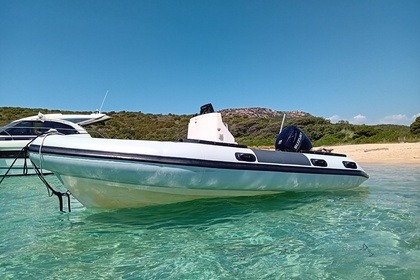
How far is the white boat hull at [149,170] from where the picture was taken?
4.42 metres

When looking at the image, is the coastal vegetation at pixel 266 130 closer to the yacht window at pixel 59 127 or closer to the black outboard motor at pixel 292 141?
the yacht window at pixel 59 127

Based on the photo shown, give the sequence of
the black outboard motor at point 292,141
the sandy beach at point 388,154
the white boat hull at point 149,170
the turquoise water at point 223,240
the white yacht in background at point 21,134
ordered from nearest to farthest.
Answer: the turquoise water at point 223,240
the white boat hull at point 149,170
the black outboard motor at point 292,141
the white yacht in background at point 21,134
the sandy beach at point 388,154

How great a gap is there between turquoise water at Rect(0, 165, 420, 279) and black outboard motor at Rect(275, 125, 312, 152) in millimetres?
866

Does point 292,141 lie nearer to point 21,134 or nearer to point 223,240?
point 223,240

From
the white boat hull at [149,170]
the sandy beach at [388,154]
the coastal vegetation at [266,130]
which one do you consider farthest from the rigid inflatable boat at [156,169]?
the sandy beach at [388,154]

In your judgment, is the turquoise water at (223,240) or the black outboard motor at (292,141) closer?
the turquoise water at (223,240)

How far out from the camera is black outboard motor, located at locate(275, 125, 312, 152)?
625 centimetres

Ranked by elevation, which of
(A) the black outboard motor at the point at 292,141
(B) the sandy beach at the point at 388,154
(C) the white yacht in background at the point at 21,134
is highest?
(C) the white yacht in background at the point at 21,134

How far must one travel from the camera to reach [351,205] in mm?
5371

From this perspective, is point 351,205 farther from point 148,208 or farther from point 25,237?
point 25,237

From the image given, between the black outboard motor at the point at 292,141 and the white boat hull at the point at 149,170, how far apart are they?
91 cm

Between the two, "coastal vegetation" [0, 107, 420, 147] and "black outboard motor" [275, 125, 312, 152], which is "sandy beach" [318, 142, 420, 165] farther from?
"black outboard motor" [275, 125, 312, 152]

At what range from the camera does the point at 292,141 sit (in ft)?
20.6

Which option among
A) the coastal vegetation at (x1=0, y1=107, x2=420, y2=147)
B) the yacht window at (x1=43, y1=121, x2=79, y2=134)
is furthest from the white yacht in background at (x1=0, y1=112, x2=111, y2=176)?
the coastal vegetation at (x1=0, y1=107, x2=420, y2=147)
